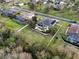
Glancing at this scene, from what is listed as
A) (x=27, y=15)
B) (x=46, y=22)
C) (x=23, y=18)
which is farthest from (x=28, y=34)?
(x=27, y=15)

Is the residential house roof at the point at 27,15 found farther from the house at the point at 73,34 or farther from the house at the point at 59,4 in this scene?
the house at the point at 73,34

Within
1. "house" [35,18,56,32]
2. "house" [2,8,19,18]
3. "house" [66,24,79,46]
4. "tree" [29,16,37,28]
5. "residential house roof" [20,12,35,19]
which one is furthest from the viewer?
"house" [2,8,19,18]

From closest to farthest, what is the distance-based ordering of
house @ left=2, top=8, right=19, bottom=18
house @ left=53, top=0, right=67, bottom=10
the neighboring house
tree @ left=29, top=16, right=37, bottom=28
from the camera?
1. tree @ left=29, top=16, right=37, bottom=28
2. the neighboring house
3. house @ left=2, top=8, right=19, bottom=18
4. house @ left=53, top=0, right=67, bottom=10

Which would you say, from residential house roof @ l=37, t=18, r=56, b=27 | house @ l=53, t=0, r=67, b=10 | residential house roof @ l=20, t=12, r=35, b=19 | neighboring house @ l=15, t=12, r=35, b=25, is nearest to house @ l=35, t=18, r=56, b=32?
residential house roof @ l=37, t=18, r=56, b=27

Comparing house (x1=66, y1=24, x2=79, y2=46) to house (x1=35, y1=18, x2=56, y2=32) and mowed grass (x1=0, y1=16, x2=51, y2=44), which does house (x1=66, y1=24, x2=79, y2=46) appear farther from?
house (x1=35, y1=18, x2=56, y2=32)

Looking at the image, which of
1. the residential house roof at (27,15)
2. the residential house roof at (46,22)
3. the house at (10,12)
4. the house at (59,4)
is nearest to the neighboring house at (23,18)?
the residential house roof at (27,15)

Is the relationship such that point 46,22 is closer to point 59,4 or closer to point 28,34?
point 28,34
